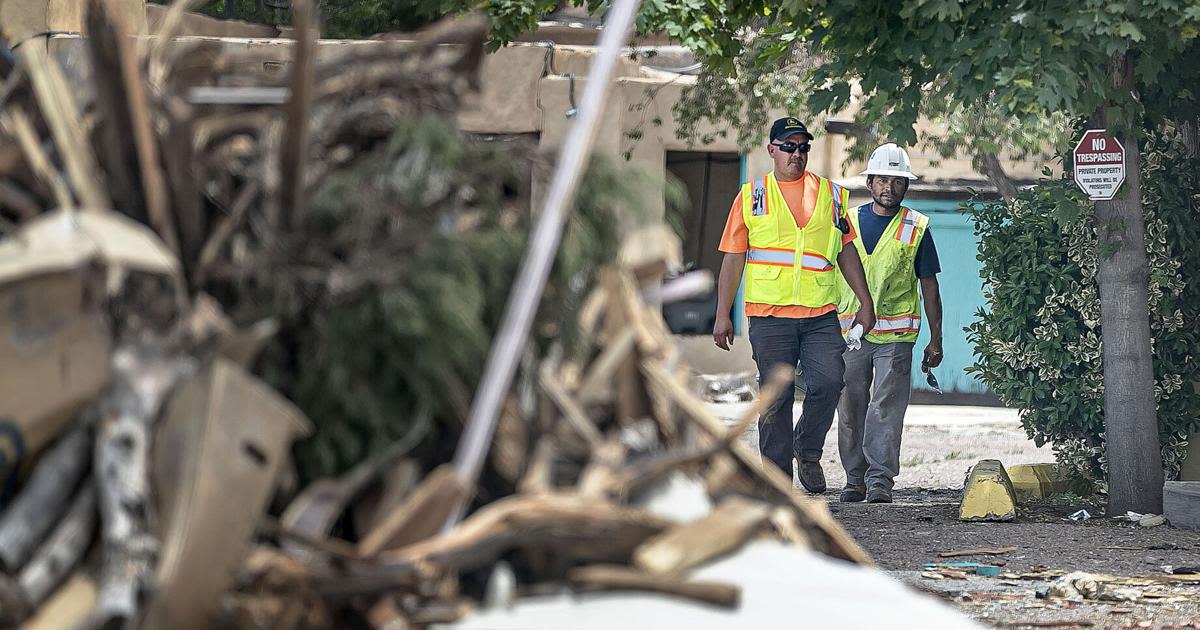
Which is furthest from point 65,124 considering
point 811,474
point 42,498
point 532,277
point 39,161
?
point 811,474

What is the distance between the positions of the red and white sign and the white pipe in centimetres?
621

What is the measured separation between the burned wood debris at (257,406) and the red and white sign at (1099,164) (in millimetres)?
5987

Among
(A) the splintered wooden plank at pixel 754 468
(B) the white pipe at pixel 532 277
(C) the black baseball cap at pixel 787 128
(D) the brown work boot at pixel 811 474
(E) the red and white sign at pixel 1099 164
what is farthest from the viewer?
(D) the brown work boot at pixel 811 474

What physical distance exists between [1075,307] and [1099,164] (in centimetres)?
109

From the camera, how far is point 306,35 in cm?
279

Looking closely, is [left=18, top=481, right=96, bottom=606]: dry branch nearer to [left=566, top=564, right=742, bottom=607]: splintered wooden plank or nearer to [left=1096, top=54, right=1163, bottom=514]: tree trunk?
[left=566, top=564, right=742, bottom=607]: splintered wooden plank

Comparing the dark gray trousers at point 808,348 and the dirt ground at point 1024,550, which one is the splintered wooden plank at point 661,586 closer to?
the dirt ground at point 1024,550

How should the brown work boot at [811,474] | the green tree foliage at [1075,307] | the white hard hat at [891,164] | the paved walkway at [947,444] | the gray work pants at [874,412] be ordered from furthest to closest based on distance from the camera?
the paved walkway at [947,444]
the white hard hat at [891,164]
the gray work pants at [874,412]
the brown work boot at [811,474]
the green tree foliage at [1075,307]

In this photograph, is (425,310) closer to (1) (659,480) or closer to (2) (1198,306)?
(1) (659,480)

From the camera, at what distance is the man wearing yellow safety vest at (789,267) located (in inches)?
372

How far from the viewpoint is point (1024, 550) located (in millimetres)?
7684

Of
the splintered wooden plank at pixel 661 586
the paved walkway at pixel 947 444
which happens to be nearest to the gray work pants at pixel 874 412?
the paved walkway at pixel 947 444

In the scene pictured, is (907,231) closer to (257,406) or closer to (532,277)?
(532,277)

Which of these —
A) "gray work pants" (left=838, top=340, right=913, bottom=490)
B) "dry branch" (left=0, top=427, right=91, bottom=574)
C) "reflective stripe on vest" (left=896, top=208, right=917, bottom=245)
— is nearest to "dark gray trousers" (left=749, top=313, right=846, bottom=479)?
"gray work pants" (left=838, top=340, right=913, bottom=490)
